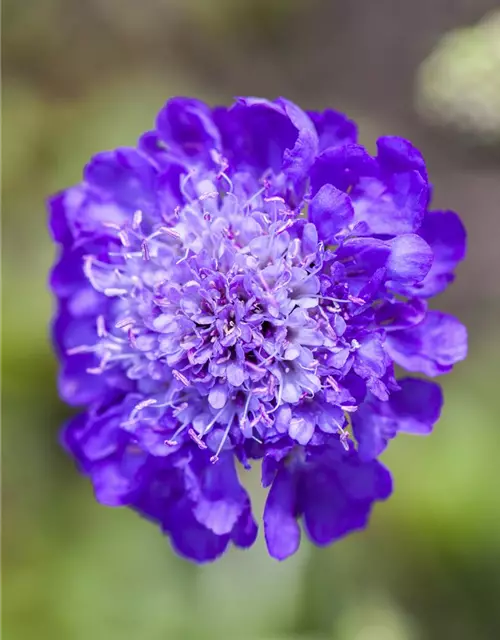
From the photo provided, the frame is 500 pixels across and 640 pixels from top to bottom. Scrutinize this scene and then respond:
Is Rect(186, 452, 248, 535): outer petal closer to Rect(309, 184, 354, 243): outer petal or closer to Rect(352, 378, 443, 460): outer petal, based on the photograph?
Rect(352, 378, 443, 460): outer petal

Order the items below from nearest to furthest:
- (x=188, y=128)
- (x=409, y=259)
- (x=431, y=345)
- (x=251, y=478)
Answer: (x=409, y=259), (x=431, y=345), (x=188, y=128), (x=251, y=478)

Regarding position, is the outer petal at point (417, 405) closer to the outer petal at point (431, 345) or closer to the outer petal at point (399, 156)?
the outer petal at point (431, 345)

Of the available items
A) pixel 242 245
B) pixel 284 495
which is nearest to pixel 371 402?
pixel 284 495

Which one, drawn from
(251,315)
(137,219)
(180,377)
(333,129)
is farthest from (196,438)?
(333,129)

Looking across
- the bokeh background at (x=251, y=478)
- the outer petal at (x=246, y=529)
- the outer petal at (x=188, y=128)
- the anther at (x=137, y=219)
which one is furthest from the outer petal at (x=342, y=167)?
the outer petal at (x=246, y=529)

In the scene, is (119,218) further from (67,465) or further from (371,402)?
(67,465)

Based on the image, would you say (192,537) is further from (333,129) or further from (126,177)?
(333,129)
